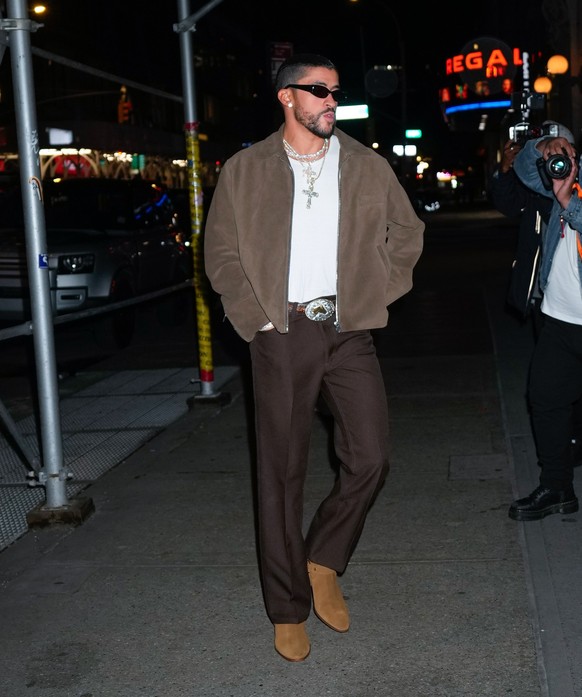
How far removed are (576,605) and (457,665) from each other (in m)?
0.73

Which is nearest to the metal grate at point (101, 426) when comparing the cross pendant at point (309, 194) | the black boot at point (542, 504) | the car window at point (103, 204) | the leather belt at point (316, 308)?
the leather belt at point (316, 308)

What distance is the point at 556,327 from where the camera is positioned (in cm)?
522

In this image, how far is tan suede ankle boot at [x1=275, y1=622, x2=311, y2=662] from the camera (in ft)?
12.9

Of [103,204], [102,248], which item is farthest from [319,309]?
[103,204]

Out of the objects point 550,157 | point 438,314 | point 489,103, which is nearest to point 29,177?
point 550,157

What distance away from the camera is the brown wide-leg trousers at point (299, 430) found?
395cm

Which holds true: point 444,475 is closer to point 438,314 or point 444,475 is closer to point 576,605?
point 576,605

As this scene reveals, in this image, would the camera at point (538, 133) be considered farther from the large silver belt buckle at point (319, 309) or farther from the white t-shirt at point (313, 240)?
the large silver belt buckle at point (319, 309)

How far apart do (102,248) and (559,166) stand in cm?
808

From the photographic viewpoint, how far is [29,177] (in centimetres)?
537

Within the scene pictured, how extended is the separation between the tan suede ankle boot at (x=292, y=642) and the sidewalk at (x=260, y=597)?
0.13 ft

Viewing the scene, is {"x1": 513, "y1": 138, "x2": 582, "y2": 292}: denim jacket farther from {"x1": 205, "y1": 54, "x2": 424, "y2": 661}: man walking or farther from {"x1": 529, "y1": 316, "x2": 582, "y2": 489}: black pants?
{"x1": 205, "y1": 54, "x2": 424, "y2": 661}: man walking

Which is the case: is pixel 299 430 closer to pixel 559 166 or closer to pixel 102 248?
pixel 559 166

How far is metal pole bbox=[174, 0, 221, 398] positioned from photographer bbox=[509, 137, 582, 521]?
127 inches
